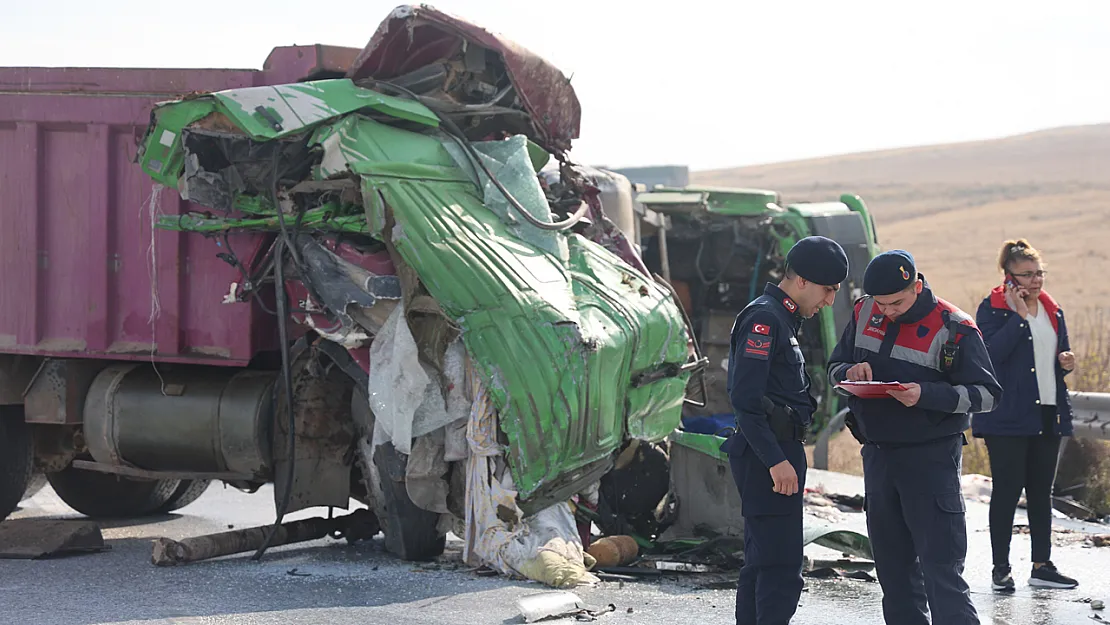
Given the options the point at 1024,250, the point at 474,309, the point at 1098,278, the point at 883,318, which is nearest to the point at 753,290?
the point at 1024,250

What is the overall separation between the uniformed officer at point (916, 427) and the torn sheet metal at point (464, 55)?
10.3 feet

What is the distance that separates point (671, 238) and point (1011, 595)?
6060 mm

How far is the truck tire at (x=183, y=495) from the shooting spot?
32.8 ft

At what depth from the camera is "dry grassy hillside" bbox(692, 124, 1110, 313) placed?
133 ft

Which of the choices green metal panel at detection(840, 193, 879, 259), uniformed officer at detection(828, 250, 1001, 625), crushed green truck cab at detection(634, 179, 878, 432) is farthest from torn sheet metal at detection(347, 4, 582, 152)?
green metal panel at detection(840, 193, 879, 259)

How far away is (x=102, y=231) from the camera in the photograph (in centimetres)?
840

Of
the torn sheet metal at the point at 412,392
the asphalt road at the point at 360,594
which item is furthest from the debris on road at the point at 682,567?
the torn sheet metal at the point at 412,392

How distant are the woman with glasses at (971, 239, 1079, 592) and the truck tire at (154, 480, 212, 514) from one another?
17.2ft

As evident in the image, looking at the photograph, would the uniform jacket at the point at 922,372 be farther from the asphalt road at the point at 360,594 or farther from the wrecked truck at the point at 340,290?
the wrecked truck at the point at 340,290

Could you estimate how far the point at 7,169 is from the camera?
848cm

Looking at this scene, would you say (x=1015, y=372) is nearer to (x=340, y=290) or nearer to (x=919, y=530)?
(x=919, y=530)

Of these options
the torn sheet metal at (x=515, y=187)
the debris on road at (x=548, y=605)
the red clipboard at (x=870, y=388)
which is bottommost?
the debris on road at (x=548, y=605)

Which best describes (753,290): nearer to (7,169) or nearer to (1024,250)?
(1024,250)

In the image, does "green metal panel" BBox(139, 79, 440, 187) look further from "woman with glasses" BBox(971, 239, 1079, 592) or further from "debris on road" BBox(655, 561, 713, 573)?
"woman with glasses" BBox(971, 239, 1079, 592)
